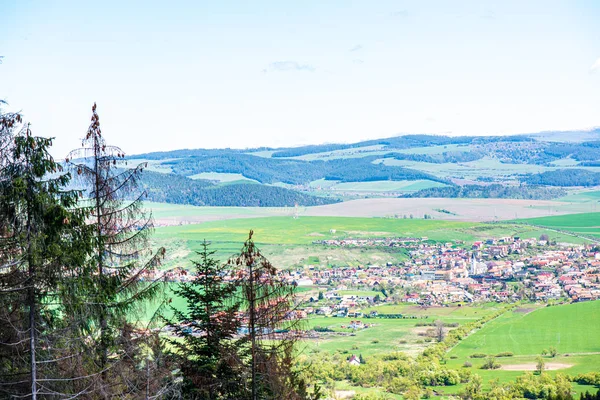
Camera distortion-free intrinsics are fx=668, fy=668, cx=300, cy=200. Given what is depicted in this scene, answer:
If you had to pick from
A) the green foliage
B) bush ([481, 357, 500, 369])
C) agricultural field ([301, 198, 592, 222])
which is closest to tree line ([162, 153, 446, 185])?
the green foliage

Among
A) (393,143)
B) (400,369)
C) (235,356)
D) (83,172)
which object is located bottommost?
(400,369)

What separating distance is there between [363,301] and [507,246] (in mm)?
28171

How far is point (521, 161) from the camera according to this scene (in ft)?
494

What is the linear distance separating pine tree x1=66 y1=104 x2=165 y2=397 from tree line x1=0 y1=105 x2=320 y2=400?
2cm

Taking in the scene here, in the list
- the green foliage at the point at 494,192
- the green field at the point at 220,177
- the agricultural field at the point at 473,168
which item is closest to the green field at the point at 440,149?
the agricultural field at the point at 473,168

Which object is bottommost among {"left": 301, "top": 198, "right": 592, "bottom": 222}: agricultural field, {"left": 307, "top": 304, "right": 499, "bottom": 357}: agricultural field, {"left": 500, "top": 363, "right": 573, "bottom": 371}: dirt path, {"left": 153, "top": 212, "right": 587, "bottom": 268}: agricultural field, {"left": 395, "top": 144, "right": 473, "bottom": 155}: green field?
{"left": 500, "top": 363, "right": 573, "bottom": 371}: dirt path

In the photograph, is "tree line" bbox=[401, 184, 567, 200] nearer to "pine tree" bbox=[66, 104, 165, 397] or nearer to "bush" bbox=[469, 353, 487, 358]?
"bush" bbox=[469, 353, 487, 358]

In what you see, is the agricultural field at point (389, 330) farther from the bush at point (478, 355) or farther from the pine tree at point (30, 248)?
the pine tree at point (30, 248)

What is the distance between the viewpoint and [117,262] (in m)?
8.89

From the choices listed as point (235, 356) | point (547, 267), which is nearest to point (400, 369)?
point (235, 356)

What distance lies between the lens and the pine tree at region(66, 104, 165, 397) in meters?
8.27

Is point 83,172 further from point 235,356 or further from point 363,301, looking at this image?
point 363,301

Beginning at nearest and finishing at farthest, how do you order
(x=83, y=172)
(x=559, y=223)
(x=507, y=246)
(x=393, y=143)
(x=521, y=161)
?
(x=83, y=172) < (x=507, y=246) < (x=559, y=223) < (x=521, y=161) < (x=393, y=143)

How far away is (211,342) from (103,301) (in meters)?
1.95
